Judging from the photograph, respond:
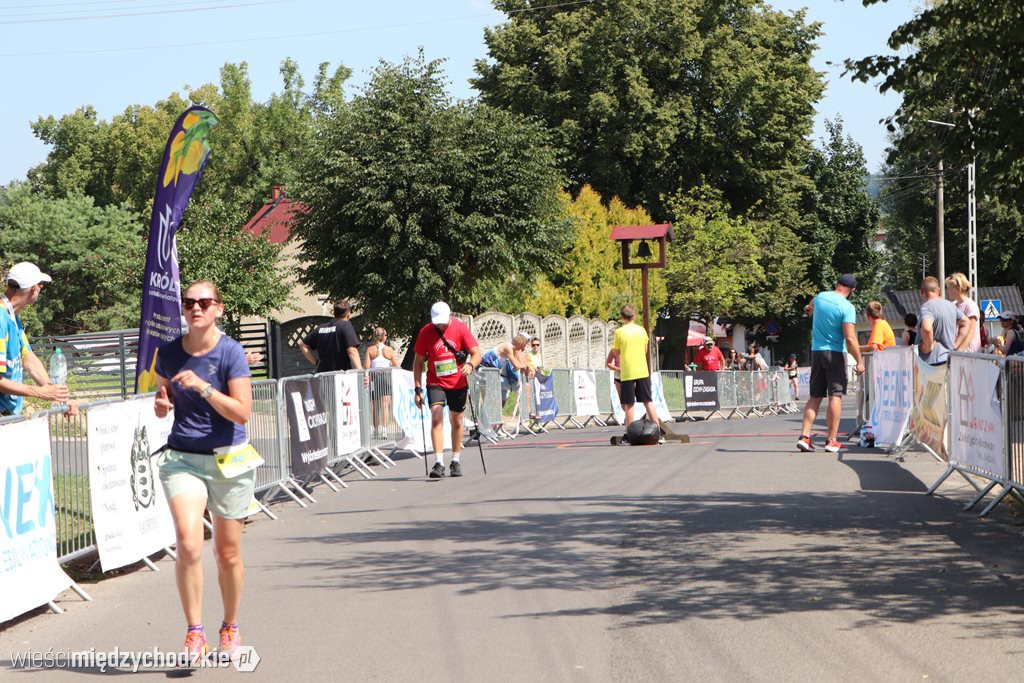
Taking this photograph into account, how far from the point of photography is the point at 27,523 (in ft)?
24.2

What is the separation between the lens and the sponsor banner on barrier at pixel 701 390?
34719 mm

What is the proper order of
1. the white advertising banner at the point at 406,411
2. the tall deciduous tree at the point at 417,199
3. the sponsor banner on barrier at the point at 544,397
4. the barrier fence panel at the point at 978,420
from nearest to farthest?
the barrier fence panel at the point at 978,420 < the white advertising banner at the point at 406,411 < the sponsor banner on barrier at the point at 544,397 < the tall deciduous tree at the point at 417,199

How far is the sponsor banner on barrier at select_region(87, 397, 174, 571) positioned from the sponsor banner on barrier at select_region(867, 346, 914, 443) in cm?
859

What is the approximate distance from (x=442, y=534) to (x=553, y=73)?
133ft

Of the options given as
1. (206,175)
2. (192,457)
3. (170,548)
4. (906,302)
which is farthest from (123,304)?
(906,302)

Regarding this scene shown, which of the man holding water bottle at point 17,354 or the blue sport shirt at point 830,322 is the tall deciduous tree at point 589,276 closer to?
the blue sport shirt at point 830,322

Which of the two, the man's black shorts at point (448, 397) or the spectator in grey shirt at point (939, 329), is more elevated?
the spectator in grey shirt at point (939, 329)

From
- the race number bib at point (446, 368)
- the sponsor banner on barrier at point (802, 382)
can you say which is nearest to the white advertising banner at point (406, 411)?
the race number bib at point (446, 368)

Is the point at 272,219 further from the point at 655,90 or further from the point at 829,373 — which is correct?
the point at 829,373

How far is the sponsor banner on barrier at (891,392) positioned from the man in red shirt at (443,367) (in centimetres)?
491

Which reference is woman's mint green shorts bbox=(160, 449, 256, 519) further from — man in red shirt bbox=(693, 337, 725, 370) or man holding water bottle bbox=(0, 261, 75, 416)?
man in red shirt bbox=(693, 337, 725, 370)

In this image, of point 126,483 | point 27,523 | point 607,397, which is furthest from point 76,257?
point 27,523

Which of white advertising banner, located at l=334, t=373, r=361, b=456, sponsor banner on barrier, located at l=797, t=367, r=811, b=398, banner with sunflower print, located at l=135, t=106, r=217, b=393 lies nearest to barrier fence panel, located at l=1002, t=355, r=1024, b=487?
banner with sunflower print, located at l=135, t=106, r=217, b=393

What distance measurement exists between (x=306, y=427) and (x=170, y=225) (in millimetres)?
2842
